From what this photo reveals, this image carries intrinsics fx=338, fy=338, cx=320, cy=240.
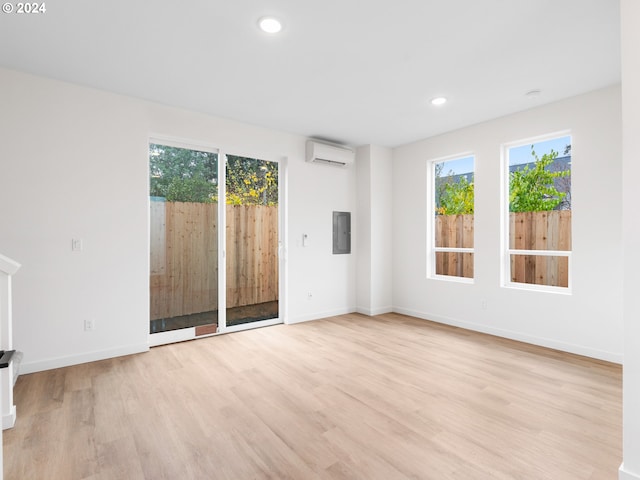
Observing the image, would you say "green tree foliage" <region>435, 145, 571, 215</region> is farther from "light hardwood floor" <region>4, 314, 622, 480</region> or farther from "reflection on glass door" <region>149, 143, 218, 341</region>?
"reflection on glass door" <region>149, 143, 218, 341</region>

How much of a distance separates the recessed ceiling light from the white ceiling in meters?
0.06

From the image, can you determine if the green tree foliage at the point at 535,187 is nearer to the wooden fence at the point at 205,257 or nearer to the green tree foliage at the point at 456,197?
the green tree foliage at the point at 456,197

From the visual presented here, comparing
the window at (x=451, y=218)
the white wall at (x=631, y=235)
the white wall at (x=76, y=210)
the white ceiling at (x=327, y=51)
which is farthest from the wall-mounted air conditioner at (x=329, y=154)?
the white wall at (x=631, y=235)

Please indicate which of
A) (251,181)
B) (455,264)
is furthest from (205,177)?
(455,264)

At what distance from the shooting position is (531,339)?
385cm

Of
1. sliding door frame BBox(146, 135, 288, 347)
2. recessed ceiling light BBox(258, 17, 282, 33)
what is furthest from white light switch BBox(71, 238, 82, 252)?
recessed ceiling light BBox(258, 17, 282, 33)

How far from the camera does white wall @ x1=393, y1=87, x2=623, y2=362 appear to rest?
10.7 ft

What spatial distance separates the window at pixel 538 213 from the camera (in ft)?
12.2

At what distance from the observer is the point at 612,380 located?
9.39ft

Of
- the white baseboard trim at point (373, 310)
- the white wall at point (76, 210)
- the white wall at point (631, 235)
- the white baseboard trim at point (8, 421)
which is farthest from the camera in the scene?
the white baseboard trim at point (373, 310)

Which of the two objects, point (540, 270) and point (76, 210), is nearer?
point (76, 210)

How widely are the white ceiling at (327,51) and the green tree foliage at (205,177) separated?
1.98 feet

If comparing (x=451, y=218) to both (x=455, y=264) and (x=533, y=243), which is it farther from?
(x=533, y=243)

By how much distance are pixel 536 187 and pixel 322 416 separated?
11.5 feet
